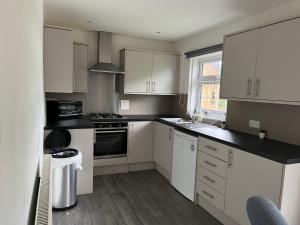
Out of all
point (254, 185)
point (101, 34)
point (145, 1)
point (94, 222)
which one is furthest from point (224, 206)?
point (101, 34)

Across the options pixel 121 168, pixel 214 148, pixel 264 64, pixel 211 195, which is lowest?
pixel 121 168

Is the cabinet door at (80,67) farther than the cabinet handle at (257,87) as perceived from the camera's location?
Yes

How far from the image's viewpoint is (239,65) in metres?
2.60

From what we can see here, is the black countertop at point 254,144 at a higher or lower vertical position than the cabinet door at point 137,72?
lower

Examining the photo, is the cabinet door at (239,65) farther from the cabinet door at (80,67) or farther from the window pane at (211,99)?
the cabinet door at (80,67)

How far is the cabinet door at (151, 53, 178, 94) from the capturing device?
4.11m

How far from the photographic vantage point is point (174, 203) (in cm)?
290

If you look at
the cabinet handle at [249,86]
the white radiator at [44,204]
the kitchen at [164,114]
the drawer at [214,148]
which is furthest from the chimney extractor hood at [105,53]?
the white radiator at [44,204]

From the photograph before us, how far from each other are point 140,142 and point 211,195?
1.60 metres

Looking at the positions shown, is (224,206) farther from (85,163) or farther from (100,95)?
(100,95)

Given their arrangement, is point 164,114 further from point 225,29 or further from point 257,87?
point 257,87

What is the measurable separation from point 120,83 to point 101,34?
35.0 inches

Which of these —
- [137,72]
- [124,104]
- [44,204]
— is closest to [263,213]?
[44,204]

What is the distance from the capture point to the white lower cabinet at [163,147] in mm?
3469
